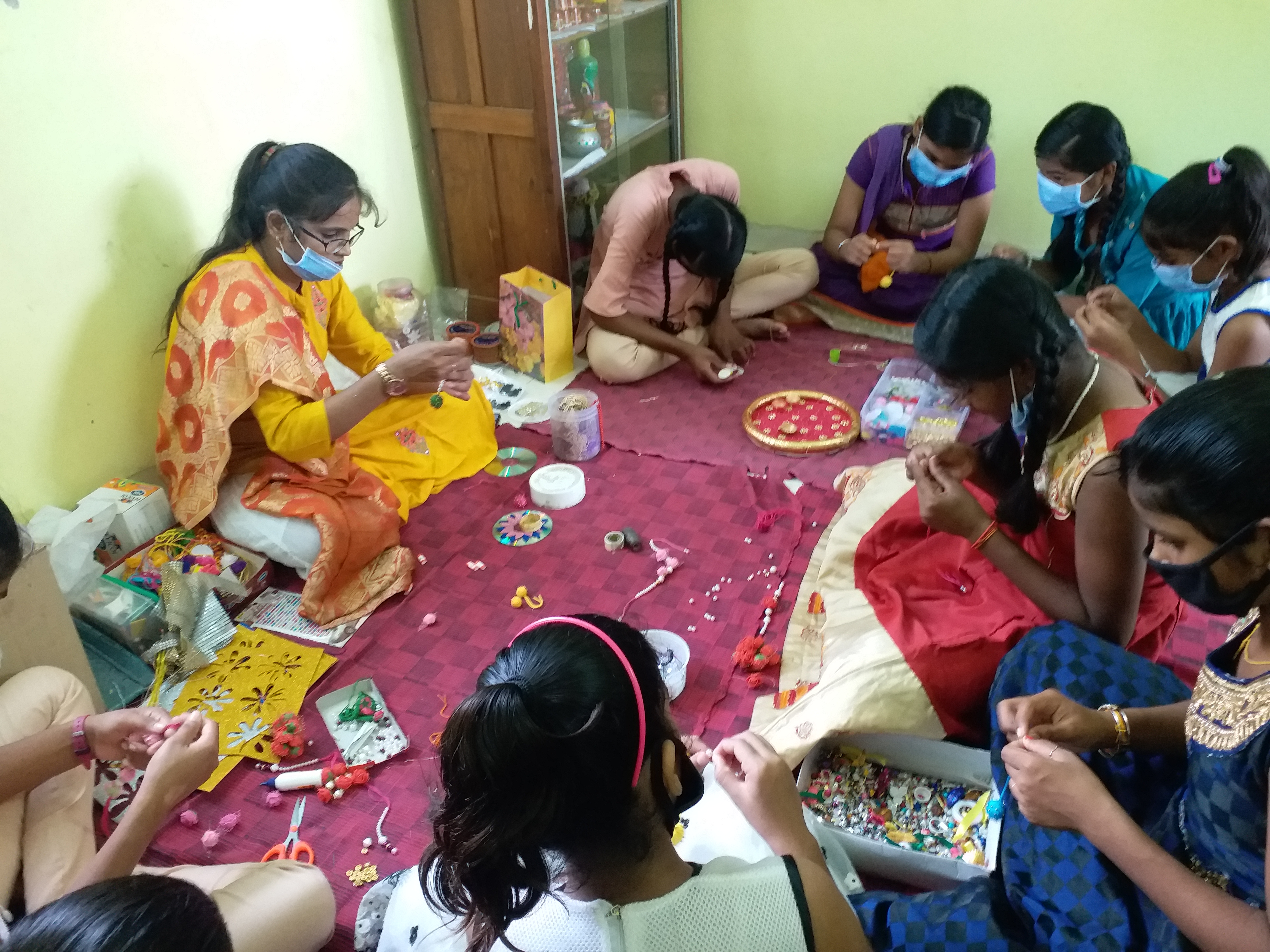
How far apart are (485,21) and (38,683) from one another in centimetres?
237

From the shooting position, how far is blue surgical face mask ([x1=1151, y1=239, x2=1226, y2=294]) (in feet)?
6.55

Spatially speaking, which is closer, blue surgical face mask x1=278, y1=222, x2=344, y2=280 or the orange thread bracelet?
the orange thread bracelet

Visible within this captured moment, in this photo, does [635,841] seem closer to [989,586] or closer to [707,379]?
[989,586]

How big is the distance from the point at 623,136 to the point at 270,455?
2044 millimetres

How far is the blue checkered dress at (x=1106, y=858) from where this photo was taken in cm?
103

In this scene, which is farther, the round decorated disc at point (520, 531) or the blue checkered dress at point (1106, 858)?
the round decorated disc at point (520, 531)

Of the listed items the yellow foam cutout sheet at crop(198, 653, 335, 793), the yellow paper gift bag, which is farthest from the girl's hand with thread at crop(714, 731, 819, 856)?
the yellow paper gift bag

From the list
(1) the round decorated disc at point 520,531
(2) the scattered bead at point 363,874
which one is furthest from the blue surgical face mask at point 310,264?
(2) the scattered bead at point 363,874

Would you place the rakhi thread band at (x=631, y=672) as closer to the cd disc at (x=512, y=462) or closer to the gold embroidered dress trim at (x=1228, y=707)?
the gold embroidered dress trim at (x=1228, y=707)

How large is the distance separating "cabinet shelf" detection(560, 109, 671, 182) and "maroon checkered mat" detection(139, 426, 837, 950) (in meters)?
1.08

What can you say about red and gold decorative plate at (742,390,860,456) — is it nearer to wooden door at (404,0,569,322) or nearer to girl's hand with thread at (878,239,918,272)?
girl's hand with thread at (878,239,918,272)

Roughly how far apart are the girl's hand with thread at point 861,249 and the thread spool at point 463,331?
1.40 metres

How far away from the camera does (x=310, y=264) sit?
215 cm

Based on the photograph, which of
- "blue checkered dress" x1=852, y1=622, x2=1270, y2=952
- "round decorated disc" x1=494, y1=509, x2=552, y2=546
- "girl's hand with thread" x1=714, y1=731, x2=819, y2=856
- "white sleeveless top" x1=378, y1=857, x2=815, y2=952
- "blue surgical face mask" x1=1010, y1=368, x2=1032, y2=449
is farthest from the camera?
"round decorated disc" x1=494, y1=509, x2=552, y2=546
